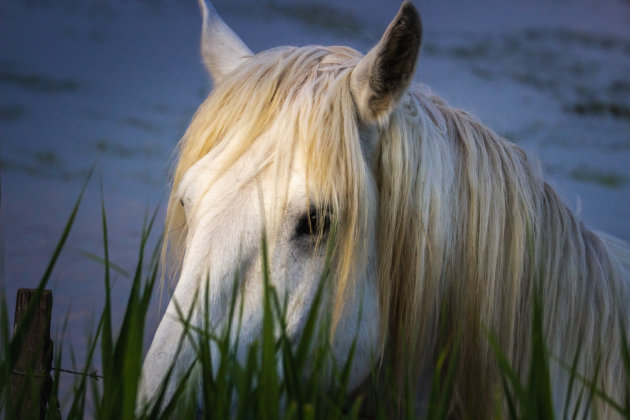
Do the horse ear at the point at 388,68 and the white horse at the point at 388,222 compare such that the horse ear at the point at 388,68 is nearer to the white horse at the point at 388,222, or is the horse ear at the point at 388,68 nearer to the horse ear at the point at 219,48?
the white horse at the point at 388,222

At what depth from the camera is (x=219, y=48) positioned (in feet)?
7.13

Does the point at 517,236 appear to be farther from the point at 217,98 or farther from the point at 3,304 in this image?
the point at 3,304

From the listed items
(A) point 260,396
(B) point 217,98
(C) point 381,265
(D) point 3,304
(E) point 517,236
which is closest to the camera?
(A) point 260,396

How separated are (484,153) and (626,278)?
654 mm

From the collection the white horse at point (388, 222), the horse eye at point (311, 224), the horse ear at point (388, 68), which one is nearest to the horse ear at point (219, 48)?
the white horse at point (388, 222)

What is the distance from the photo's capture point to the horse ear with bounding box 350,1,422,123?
4.56ft

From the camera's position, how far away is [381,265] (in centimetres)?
156

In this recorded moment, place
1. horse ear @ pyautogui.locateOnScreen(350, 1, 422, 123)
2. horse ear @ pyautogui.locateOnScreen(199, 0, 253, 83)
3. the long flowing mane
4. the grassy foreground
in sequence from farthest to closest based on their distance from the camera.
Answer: horse ear @ pyautogui.locateOnScreen(199, 0, 253, 83), the long flowing mane, horse ear @ pyautogui.locateOnScreen(350, 1, 422, 123), the grassy foreground

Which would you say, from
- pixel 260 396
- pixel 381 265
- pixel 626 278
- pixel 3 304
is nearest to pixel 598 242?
Answer: pixel 626 278

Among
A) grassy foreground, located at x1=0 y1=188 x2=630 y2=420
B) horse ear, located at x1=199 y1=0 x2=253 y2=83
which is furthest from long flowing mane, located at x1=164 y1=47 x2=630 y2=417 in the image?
grassy foreground, located at x1=0 y1=188 x2=630 y2=420

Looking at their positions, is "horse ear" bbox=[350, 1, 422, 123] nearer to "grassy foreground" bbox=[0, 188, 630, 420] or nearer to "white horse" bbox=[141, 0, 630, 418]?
"white horse" bbox=[141, 0, 630, 418]

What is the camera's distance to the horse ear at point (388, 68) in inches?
54.7

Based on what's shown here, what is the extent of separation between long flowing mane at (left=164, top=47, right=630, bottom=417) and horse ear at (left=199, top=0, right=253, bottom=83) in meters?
0.38

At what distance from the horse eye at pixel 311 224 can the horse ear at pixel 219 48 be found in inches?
36.8
